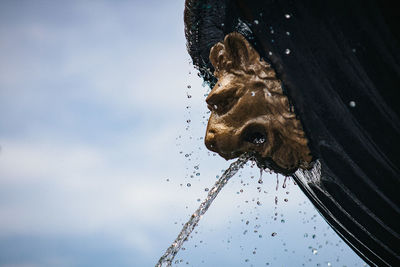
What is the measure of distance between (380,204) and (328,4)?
82 cm

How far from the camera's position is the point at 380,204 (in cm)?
151

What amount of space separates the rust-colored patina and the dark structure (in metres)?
0.07

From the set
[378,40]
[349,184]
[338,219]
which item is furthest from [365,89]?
[338,219]

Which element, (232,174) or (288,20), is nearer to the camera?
(288,20)

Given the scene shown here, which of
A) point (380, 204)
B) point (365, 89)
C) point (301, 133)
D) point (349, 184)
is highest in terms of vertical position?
point (301, 133)

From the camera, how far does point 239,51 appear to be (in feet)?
5.82

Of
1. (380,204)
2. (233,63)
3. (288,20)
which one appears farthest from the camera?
(233,63)

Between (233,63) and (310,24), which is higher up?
(233,63)

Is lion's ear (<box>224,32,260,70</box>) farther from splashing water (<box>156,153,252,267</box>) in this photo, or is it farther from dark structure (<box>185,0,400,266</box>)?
splashing water (<box>156,153,252,267</box>)

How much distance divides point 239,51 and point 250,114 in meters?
0.31

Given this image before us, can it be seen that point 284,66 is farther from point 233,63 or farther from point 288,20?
point 233,63

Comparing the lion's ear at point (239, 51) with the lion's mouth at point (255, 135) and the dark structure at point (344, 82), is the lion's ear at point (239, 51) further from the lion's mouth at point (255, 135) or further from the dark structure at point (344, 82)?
the lion's mouth at point (255, 135)

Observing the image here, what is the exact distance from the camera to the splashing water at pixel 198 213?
2176 millimetres

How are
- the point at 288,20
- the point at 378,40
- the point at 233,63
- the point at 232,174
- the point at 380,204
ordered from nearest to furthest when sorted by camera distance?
the point at 378,40
the point at 288,20
the point at 380,204
the point at 233,63
the point at 232,174
